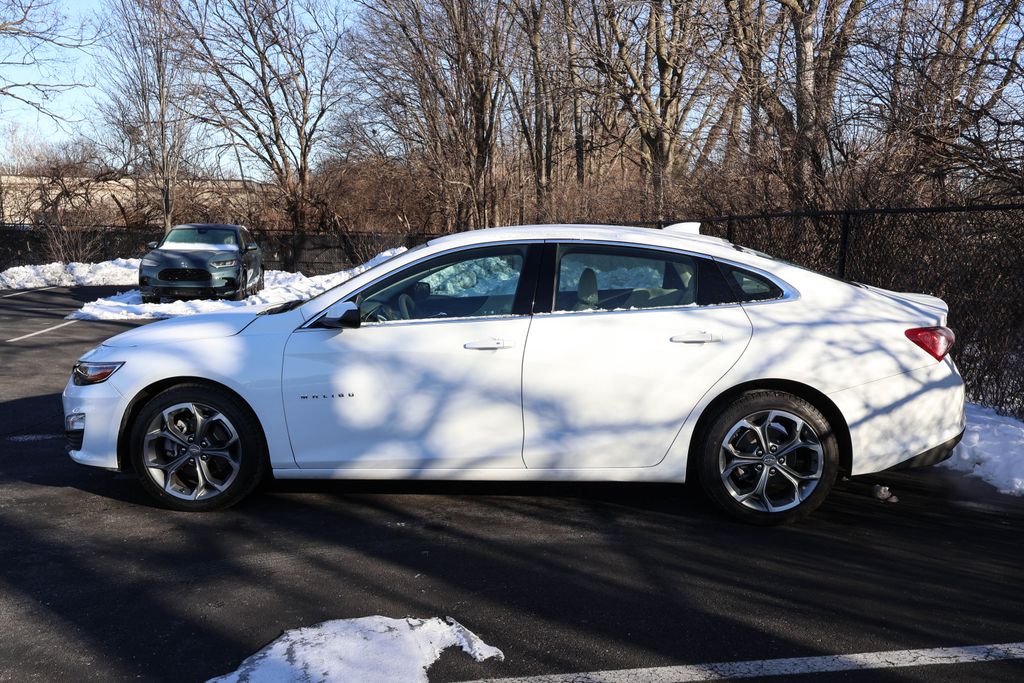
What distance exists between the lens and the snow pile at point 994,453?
18.6ft

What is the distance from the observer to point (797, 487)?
16.1ft

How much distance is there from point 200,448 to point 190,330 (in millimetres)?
721

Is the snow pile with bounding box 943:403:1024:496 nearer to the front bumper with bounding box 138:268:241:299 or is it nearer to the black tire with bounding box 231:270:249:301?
the front bumper with bounding box 138:268:241:299

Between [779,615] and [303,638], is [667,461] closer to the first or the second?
[779,615]

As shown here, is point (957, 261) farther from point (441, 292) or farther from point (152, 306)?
point (152, 306)

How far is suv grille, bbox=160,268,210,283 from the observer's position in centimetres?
1817

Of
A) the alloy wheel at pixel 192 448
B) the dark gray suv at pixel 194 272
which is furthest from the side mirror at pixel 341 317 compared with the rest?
the dark gray suv at pixel 194 272

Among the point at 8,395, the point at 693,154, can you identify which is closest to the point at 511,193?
the point at 693,154

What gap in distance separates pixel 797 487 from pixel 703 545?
0.70 m

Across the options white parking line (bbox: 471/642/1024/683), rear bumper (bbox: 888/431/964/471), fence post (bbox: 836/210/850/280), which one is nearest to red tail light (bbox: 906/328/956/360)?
rear bumper (bbox: 888/431/964/471)

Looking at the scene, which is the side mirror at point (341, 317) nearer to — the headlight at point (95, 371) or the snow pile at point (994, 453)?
the headlight at point (95, 371)

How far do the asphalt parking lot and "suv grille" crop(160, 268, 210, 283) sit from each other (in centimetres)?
1280

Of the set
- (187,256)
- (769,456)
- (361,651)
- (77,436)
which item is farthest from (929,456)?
(187,256)

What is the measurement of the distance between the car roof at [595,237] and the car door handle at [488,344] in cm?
66
